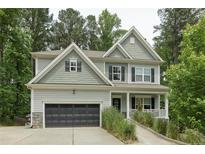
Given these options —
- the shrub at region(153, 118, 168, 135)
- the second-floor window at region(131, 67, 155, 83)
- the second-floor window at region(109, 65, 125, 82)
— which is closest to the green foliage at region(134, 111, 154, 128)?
the shrub at region(153, 118, 168, 135)

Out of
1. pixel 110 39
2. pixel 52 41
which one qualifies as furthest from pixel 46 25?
pixel 110 39

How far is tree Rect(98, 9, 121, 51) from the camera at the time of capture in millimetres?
44656

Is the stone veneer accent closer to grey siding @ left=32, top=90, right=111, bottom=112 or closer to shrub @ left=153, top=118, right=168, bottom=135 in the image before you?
grey siding @ left=32, top=90, right=111, bottom=112

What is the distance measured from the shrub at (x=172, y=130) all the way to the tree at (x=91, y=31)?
1184 inches

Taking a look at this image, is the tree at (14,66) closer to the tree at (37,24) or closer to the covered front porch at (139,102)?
the tree at (37,24)

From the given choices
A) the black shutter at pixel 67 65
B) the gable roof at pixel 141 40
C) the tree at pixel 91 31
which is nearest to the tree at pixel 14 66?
the black shutter at pixel 67 65

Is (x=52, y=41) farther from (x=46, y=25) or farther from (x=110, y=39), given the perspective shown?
(x=110, y=39)

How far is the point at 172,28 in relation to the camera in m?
42.3

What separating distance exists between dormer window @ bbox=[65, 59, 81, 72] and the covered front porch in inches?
200

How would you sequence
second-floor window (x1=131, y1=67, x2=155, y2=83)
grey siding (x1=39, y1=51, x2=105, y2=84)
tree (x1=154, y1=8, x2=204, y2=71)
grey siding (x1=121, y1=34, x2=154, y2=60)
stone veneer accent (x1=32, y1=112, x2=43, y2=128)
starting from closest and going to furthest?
stone veneer accent (x1=32, y1=112, x2=43, y2=128), grey siding (x1=39, y1=51, x2=105, y2=84), second-floor window (x1=131, y1=67, x2=155, y2=83), grey siding (x1=121, y1=34, x2=154, y2=60), tree (x1=154, y1=8, x2=204, y2=71)

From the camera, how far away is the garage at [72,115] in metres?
21.9

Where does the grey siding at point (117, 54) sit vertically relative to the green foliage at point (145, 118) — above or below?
above

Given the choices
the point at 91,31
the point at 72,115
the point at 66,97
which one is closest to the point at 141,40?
the point at 66,97

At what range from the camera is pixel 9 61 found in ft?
98.5
